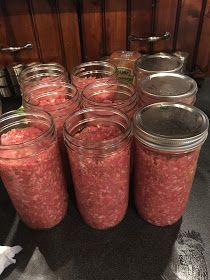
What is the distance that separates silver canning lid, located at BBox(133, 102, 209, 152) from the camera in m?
0.52

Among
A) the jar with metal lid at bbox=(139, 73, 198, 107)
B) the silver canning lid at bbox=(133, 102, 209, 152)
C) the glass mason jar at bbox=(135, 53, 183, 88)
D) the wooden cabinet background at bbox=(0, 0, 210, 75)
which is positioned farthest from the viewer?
the wooden cabinet background at bbox=(0, 0, 210, 75)

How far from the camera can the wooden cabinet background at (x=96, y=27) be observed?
100cm

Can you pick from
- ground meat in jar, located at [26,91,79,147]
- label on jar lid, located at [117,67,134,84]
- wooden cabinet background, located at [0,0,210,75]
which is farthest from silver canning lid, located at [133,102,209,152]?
wooden cabinet background, located at [0,0,210,75]

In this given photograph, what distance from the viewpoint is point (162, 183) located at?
589mm

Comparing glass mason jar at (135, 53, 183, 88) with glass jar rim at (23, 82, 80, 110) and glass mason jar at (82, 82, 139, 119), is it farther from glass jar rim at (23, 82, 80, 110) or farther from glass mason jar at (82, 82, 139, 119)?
glass jar rim at (23, 82, 80, 110)

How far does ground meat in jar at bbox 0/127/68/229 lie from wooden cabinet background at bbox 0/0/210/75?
58 cm

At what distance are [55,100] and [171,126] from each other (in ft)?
1.04

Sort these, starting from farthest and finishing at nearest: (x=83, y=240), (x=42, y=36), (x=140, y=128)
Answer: (x=42, y=36) < (x=83, y=240) < (x=140, y=128)

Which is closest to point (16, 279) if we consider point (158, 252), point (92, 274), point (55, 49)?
point (92, 274)

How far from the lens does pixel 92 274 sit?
1.91 feet

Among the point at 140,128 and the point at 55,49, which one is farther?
the point at 55,49

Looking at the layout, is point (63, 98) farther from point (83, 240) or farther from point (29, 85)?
point (83, 240)

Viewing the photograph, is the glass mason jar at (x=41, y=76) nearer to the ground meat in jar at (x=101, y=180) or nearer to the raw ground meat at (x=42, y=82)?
the raw ground meat at (x=42, y=82)

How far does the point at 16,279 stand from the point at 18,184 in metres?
0.21
